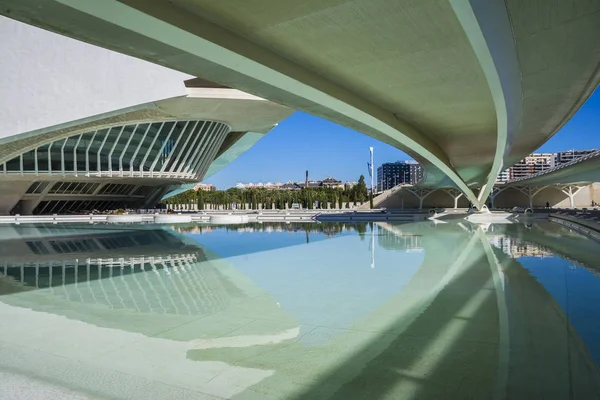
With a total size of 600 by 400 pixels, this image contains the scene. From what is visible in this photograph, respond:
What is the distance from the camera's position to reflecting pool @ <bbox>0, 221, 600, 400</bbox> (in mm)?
2914

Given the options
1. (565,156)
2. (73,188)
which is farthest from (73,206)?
(565,156)

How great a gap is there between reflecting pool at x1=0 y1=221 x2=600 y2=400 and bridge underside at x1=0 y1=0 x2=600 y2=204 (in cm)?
287

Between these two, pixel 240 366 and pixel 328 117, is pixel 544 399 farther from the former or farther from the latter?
pixel 328 117

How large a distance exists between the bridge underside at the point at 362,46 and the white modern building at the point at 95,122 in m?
15.0

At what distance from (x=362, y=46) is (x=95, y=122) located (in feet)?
78.8

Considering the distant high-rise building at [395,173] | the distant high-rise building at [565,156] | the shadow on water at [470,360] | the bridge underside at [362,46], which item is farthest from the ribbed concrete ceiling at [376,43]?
the distant high-rise building at [395,173]

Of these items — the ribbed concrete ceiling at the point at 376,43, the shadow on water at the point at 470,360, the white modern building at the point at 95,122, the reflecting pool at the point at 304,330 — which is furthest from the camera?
the white modern building at the point at 95,122

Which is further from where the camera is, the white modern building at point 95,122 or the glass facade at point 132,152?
the glass facade at point 132,152

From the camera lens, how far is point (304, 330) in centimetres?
417

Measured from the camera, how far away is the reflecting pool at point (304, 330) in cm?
291

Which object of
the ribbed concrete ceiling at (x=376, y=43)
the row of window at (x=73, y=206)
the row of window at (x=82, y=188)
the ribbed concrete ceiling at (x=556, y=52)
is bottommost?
the row of window at (x=73, y=206)

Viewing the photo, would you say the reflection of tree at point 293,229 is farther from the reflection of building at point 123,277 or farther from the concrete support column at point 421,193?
the concrete support column at point 421,193

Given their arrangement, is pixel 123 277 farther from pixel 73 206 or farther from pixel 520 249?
pixel 73 206

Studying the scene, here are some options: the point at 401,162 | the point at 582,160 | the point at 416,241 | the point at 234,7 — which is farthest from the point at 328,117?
the point at 401,162
